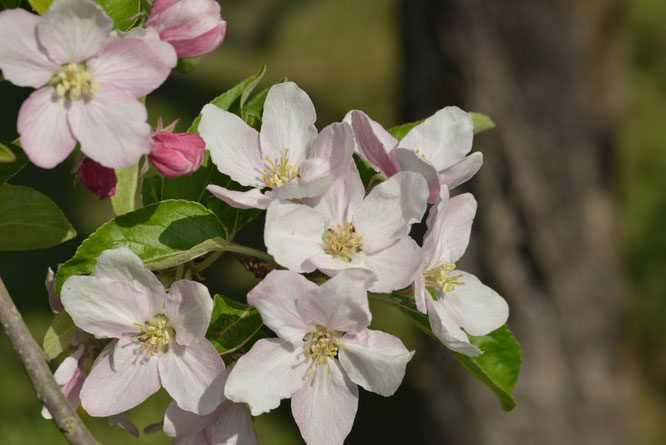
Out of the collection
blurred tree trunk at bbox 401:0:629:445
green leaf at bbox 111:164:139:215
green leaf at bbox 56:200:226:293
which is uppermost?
green leaf at bbox 56:200:226:293

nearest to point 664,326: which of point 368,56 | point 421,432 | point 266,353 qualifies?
point 421,432

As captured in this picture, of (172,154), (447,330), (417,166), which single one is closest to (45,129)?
(172,154)

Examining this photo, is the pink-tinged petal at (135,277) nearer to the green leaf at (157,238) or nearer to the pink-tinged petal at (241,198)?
the green leaf at (157,238)

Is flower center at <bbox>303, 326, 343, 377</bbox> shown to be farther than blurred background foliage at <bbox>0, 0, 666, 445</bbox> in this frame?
No

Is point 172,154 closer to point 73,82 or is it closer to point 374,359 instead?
point 73,82

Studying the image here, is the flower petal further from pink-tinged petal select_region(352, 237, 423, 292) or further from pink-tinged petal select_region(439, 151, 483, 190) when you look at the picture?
pink-tinged petal select_region(439, 151, 483, 190)

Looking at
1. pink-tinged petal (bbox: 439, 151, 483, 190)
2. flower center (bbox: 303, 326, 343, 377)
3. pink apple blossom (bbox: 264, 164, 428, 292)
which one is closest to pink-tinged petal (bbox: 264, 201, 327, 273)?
pink apple blossom (bbox: 264, 164, 428, 292)
